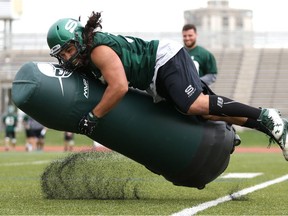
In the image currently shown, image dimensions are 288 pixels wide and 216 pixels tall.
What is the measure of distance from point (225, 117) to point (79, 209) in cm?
133

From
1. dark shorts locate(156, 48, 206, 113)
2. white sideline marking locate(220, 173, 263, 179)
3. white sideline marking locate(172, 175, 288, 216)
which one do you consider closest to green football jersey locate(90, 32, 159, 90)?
dark shorts locate(156, 48, 206, 113)

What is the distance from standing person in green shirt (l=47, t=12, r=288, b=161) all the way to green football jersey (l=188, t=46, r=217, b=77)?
12.7 ft

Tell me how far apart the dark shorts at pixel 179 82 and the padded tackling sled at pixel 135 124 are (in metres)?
0.18

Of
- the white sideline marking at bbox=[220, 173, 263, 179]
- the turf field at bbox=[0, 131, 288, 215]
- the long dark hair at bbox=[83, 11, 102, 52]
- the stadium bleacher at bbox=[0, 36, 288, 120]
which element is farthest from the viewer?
the stadium bleacher at bbox=[0, 36, 288, 120]

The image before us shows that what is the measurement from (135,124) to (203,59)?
4.29m

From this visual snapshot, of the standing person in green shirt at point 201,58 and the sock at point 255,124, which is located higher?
the sock at point 255,124

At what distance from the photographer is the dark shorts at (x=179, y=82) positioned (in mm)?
6129

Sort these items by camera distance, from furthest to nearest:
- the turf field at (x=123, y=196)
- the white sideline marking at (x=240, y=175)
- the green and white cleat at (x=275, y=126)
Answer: the white sideline marking at (x=240, y=175) < the green and white cleat at (x=275, y=126) < the turf field at (x=123, y=196)

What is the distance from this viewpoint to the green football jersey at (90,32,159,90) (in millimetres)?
6121

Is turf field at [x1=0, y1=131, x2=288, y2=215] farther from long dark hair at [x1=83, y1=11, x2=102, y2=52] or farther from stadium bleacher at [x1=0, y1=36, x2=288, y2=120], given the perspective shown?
stadium bleacher at [x1=0, y1=36, x2=288, y2=120]

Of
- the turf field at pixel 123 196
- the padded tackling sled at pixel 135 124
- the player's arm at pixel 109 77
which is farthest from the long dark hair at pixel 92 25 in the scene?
the turf field at pixel 123 196

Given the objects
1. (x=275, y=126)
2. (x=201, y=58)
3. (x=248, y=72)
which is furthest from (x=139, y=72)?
(x=248, y=72)

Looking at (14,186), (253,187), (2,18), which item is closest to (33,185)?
(14,186)

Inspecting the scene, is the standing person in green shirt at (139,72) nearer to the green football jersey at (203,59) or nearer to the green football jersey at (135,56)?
the green football jersey at (135,56)
